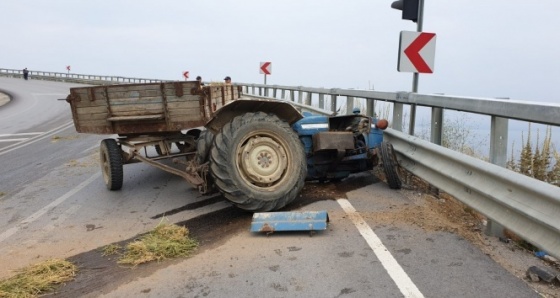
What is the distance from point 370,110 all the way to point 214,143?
3.76m

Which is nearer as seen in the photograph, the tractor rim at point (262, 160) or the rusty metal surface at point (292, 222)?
the rusty metal surface at point (292, 222)

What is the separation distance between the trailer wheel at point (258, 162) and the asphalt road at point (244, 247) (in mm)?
322

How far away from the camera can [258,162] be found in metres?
5.01

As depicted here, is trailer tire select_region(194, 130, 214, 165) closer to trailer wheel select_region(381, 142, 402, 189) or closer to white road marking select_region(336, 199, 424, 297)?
white road marking select_region(336, 199, 424, 297)

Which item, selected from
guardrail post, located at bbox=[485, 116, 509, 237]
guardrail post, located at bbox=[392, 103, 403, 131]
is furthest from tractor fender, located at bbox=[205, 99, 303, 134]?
guardrail post, located at bbox=[485, 116, 509, 237]

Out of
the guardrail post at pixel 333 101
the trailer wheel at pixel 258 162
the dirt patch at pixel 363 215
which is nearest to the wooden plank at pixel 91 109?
the dirt patch at pixel 363 215

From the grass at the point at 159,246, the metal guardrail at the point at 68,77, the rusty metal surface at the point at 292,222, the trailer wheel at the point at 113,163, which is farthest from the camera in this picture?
the metal guardrail at the point at 68,77

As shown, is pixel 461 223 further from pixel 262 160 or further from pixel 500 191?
pixel 262 160

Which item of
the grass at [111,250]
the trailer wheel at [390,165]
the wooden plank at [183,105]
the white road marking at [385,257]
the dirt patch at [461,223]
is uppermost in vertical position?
the wooden plank at [183,105]

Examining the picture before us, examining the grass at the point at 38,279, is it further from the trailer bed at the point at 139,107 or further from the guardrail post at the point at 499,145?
the guardrail post at the point at 499,145

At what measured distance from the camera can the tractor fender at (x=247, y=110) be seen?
5.14 metres

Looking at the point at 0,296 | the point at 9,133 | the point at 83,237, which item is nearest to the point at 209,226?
the point at 83,237

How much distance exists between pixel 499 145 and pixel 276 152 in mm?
2355

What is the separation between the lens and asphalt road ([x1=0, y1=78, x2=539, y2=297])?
10.6ft
